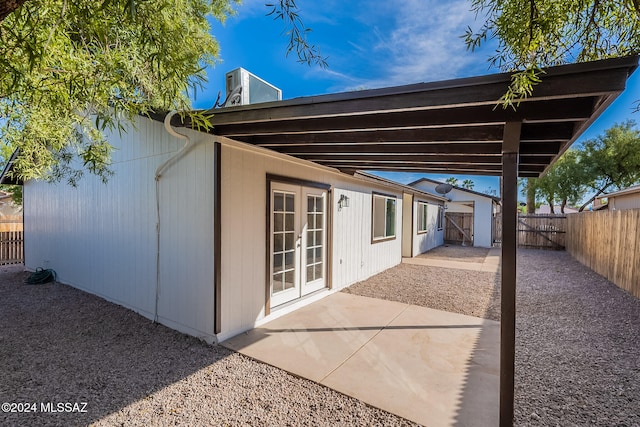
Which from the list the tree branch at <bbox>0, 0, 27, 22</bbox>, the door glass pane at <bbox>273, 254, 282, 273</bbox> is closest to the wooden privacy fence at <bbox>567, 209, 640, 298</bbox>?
the door glass pane at <bbox>273, 254, 282, 273</bbox>

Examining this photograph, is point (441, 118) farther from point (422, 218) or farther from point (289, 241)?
point (422, 218)

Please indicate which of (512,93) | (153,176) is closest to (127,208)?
(153,176)

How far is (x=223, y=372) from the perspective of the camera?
3113mm

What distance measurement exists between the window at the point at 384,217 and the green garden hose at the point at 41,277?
8006 mm

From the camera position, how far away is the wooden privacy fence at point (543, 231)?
13766 millimetres

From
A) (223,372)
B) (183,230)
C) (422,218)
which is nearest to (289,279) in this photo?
(183,230)

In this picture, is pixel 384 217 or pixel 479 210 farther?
pixel 479 210

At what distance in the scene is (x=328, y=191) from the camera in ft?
19.6

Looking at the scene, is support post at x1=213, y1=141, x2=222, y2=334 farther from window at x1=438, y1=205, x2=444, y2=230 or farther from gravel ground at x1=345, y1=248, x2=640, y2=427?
window at x1=438, y1=205, x2=444, y2=230

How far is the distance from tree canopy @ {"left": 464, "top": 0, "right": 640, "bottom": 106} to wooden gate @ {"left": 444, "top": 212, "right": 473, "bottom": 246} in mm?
14688

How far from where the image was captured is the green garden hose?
7.01 meters

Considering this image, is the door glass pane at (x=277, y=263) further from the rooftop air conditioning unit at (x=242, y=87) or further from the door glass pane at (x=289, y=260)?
the rooftop air conditioning unit at (x=242, y=87)

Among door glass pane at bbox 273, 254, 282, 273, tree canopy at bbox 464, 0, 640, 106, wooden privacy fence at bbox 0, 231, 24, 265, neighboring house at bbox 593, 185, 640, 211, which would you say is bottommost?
wooden privacy fence at bbox 0, 231, 24, 265

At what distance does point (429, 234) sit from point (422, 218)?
4.75ft
